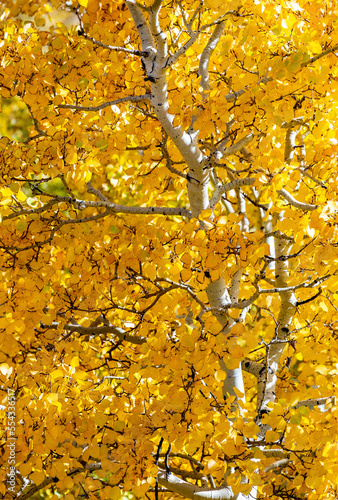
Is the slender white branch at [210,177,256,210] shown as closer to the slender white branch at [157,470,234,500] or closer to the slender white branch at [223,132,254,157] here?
the slender white branch at [223,132,254,157]

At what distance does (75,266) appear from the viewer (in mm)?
3805

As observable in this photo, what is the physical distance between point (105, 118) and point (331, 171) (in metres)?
1.83

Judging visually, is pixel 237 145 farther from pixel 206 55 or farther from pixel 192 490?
pixel 192 490

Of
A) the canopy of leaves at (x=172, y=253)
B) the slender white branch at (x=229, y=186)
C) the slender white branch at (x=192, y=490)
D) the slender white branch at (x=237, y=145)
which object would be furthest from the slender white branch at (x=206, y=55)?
the slender white branch at (x=192, y=490)

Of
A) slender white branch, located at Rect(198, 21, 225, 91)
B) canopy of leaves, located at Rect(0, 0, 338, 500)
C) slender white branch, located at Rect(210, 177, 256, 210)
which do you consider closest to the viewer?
canopy of leaves, located at Rect(0, 0, 338, 500)

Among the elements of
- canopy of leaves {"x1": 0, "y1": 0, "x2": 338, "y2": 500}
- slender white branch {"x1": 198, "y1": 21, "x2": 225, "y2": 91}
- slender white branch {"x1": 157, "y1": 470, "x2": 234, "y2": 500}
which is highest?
slender white branch {"x1": 198, "y1": 21, "x2": 225, "y2": 91}

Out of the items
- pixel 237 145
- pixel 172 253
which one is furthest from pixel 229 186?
Result: pixel 172 253

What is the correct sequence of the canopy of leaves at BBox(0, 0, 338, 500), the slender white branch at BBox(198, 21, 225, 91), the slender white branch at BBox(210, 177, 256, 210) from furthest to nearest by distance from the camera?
the slender white branch at BBox(210, 177, 256, 210) → the slender white branch at BBox(198, 21, 225, 91) → the canopy of leaves at BBox(0, 0, 338, 500)

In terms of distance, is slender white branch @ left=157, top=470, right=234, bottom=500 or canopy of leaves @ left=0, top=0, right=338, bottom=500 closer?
canopy of leaves @ left=0, top=0, right=338, bottom=500

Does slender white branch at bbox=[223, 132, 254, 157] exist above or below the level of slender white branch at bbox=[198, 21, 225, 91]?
below

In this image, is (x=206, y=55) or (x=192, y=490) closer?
(x=192, y=490)

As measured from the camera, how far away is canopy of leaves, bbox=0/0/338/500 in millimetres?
2951

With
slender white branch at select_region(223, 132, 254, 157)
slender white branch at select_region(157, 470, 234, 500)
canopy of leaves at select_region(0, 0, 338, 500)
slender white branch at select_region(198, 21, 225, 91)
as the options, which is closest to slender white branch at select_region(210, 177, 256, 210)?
canopy of leaves at select_region(0, 0, 338, 500)

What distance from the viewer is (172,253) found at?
369 cm
